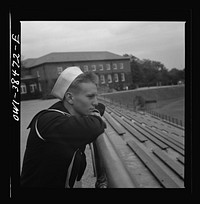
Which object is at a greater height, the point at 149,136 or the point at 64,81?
the point at 64,81

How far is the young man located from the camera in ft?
7.34

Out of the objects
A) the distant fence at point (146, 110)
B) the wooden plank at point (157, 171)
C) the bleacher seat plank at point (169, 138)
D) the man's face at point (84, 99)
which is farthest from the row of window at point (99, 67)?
the wooden plank at point (157, 171)

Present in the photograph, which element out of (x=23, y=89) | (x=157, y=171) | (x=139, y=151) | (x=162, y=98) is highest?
(x=23, y=89)

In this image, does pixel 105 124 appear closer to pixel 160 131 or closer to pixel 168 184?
pixel 160 131

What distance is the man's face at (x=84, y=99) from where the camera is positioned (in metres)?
2.31

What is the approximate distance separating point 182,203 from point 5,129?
1925 mm

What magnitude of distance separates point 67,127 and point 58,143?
173 millimetres

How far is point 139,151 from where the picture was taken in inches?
94.7

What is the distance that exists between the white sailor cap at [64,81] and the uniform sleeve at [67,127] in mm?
210

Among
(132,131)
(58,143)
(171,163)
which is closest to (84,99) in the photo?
(58,143)

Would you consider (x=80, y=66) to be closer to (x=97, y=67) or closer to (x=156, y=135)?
(x=97, y=67)

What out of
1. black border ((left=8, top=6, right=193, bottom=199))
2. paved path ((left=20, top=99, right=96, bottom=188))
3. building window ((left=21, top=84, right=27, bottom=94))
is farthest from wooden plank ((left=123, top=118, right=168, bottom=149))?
building window ((left=21, top=84, right=27, bottom=94))

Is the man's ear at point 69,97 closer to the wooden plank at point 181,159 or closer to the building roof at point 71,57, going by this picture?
the building roof at point 71,57
